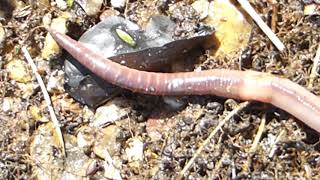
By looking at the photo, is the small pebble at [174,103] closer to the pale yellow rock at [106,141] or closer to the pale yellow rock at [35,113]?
the pale yellow rock at [106,141]

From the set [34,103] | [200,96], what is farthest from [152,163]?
[34,103]

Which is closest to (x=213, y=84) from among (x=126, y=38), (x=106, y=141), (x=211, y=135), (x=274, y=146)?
(x=211, y=135)

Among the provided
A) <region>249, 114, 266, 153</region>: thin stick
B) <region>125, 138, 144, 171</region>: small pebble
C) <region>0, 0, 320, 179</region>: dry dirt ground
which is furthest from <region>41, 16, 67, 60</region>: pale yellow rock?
<region>249, 114, 266, 153</region>: thin stick

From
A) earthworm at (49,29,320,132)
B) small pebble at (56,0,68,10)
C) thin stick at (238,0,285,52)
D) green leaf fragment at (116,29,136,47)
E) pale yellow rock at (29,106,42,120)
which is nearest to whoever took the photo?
earthworm at (49,29,320,132)

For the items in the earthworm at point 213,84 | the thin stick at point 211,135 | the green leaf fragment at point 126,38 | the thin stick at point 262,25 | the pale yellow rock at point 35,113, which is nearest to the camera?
the earthworm at point 213,84

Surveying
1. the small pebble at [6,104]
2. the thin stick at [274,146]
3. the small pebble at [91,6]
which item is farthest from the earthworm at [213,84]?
the small pebble at [6,104]

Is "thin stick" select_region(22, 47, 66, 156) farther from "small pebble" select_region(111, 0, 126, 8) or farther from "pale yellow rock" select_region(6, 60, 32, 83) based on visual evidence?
"small pebble" select_region(111, 0, 126, 8)

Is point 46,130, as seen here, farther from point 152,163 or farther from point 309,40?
point 309,40
